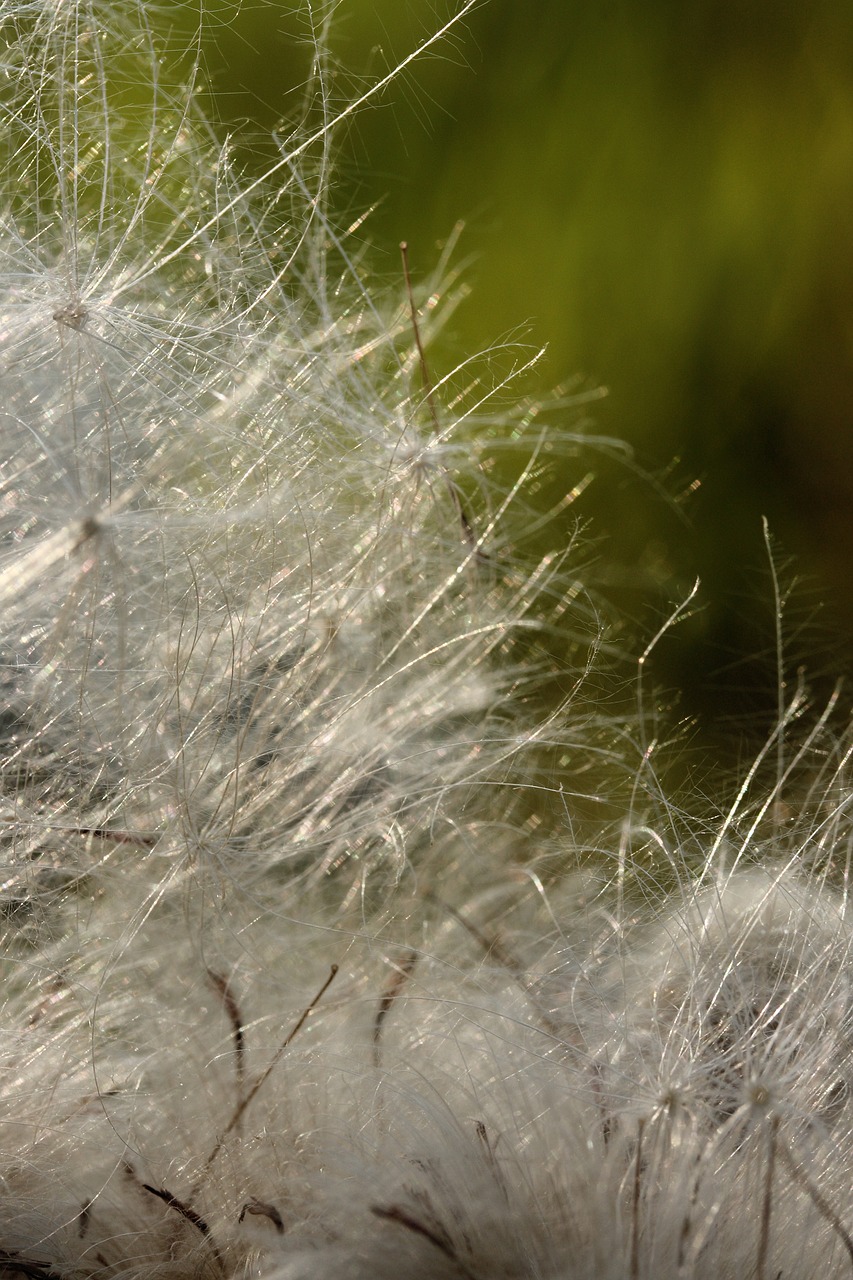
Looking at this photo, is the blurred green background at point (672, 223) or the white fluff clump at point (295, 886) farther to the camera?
the blurred green background at point (672, 223)

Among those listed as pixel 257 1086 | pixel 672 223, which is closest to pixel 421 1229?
pixel 257 1086

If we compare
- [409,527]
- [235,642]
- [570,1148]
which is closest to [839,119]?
[409,527]

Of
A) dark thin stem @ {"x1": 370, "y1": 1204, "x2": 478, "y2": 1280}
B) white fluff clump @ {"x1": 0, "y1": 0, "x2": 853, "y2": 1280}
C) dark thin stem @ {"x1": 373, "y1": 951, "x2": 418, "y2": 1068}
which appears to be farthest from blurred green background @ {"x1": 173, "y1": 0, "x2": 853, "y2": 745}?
dark thin stem @ {"x1": 370, "y1": 1204, "x2": 478, "y2": 1280}

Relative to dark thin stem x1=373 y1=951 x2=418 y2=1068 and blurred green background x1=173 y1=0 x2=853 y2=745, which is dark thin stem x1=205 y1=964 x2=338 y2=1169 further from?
blurred green background x1=173 y1=0 x2=853 y2=745

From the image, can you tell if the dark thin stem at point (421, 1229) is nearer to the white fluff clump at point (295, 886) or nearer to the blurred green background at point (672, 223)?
the white fluff clump at point (295, 886)

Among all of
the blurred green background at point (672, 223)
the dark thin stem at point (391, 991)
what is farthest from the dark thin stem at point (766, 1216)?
the blurred green background at point (672, 223)

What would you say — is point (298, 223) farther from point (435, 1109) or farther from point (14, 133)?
point (435, 1109)

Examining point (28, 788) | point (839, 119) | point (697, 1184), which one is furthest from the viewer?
point (839, 119)
